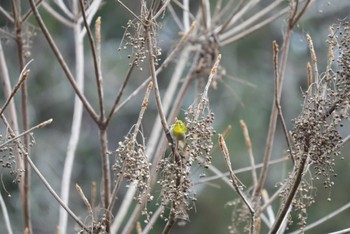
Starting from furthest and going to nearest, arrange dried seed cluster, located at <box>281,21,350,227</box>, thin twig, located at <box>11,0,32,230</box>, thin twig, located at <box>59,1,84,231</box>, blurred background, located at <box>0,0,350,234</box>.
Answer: blurred background, located at <box>0,0,350,234</box> → thin twig, located at <box>59,1,84,231</box> → thin twig, located at <box>11,0,32,230</box> → dried seed cluster, located at <box>281,21,350,227</box>

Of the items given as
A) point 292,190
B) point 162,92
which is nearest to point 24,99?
point 292,190

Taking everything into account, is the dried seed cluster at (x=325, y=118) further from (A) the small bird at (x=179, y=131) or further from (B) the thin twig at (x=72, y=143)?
(B) the thin twig at (x=72, y=143)

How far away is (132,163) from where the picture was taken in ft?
5.59

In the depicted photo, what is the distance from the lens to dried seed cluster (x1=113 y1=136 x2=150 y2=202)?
1701mm

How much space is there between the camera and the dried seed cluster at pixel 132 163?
170 centimetres

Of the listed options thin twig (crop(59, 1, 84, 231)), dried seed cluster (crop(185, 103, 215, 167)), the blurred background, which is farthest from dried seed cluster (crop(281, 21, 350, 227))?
the blurred background

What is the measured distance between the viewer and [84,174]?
7.50 m

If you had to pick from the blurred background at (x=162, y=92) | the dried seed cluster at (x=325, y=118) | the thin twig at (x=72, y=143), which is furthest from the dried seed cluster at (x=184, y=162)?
the blurred background at (x=162, y=92)

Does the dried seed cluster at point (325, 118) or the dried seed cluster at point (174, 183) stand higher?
the dried seed cluster at point (325, 118)

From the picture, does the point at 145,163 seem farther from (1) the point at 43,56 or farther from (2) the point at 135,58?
(1) the point at 43,56

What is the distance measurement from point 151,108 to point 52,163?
118 cm

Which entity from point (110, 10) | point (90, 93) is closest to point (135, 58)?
point (90, 93)

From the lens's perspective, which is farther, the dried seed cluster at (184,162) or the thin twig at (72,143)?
the thin twig at (72,143)

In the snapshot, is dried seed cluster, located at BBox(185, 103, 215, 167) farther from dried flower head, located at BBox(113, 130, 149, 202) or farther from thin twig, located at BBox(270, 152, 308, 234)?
thin twig, located at BBox(270, 152, 308, 234)
